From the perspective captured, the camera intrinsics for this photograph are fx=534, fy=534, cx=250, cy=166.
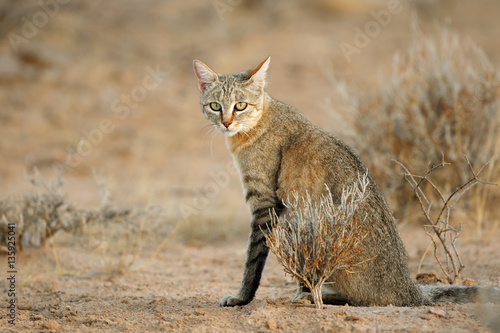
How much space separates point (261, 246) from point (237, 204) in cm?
436

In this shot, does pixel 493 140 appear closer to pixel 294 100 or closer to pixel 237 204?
pixel 237 204

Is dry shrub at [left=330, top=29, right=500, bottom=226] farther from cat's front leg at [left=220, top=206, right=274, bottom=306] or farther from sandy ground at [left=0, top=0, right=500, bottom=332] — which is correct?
cat's front leg at [left=220, top=206, right=274, bottom=306]

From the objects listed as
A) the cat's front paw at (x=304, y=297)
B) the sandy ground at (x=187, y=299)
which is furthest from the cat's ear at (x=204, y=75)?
the cat's front paw at (x=304, y=297)

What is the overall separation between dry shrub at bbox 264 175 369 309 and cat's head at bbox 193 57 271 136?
0.97 meters

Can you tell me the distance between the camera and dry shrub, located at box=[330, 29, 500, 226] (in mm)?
6902

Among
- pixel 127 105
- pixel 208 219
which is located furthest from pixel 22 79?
pixel 208 219

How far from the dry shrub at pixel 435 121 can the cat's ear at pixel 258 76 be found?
8.94ft

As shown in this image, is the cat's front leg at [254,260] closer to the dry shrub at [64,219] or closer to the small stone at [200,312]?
the small stone at [200,312]

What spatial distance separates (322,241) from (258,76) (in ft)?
5.64

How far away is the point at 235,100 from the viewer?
469cm

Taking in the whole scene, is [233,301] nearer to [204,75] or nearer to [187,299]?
[187,299]

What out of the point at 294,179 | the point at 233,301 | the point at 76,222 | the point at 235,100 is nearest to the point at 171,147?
the point at 76,222

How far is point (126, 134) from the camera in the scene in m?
11.6

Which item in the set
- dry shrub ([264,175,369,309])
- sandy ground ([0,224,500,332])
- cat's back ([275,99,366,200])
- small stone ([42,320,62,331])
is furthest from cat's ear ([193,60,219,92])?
small stone ([42,320,62,331])
